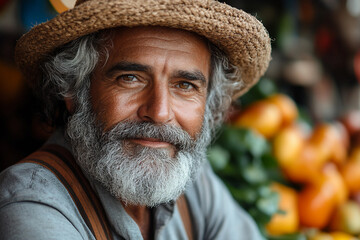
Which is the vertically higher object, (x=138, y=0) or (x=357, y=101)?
(x=138, y=0)

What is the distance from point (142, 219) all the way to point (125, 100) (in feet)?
1.71

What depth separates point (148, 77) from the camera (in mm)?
1375

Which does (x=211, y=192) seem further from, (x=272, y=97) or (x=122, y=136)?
(x=272, y=97)

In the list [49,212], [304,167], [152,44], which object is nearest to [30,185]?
[49,212]

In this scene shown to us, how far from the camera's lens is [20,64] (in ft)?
4.89

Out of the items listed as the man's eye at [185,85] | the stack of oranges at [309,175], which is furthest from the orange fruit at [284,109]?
the man's eye at [185,85]

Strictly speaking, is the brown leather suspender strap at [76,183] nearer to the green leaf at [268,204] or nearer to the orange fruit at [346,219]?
the green leaf at [268,204]

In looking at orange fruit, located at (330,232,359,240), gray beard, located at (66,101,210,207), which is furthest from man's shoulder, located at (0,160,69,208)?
orange fruit, located at (330,232,359,240)

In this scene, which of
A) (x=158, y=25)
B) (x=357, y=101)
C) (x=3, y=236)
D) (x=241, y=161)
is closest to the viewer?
(x=3, y=236)

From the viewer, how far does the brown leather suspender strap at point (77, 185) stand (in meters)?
1.28

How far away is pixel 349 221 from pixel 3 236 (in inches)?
79.1

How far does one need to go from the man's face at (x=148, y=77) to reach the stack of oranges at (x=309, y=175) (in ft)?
3.66

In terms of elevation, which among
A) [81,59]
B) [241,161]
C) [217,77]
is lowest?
[241,161]

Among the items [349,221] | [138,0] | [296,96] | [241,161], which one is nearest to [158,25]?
[138,0]
